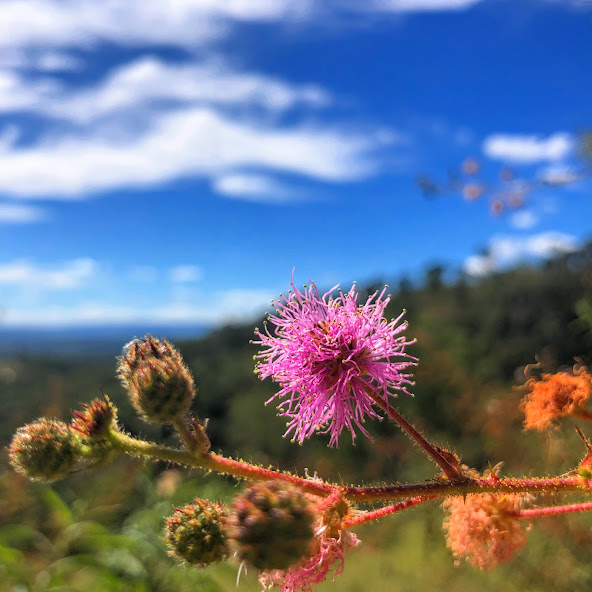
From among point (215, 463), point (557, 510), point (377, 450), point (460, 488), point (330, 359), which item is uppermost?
point (330, 359)

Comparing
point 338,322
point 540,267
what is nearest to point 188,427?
point 338,322

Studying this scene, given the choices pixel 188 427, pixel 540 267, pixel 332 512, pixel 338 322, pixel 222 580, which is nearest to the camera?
pixel 332 512

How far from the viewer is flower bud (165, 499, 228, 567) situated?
133 cm

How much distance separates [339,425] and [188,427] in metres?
0.47

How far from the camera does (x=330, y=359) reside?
69.0 inches

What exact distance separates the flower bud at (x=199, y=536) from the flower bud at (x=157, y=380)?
0.85 ft

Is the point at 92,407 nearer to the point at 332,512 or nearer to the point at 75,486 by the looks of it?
the point at 332,512

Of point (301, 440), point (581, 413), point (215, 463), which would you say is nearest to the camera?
point (215, 463)

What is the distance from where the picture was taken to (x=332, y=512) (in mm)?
1314

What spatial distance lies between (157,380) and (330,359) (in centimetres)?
55

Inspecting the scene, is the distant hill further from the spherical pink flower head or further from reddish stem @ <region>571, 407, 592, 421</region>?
reddish stem @ <region>571, 407, 592, 421</region>

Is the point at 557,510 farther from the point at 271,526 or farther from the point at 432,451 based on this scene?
the point at 271,526

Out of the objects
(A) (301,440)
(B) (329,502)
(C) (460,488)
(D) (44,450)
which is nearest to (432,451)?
(C) (460,488)

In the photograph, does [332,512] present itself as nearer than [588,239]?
Yes
